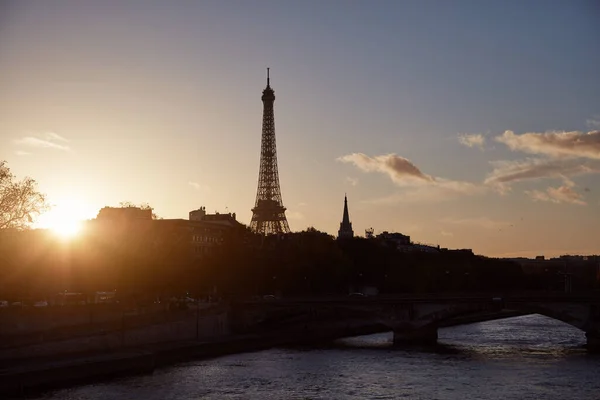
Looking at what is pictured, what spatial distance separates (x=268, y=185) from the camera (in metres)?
100

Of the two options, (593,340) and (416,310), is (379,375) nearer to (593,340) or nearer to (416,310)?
(416,310)

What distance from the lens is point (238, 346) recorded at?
45.2 m

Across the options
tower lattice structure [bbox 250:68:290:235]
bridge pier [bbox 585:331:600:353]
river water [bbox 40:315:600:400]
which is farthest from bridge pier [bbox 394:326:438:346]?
tower lattice structure [bbox 250:68:290:235]

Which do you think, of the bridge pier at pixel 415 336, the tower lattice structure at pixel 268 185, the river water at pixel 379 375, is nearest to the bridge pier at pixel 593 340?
the river water at pixel 379 375

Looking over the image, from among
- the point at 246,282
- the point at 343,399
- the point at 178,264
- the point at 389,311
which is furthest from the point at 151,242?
the point at 343,399

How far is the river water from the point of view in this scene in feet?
101

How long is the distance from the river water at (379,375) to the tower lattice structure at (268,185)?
50807 millimetres

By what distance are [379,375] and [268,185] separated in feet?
216

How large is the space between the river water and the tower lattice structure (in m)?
50.8

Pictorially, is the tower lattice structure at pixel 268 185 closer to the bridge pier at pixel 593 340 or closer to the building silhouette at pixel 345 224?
the bridge pier at pixel 593 340

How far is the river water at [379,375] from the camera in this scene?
3080 centimetres

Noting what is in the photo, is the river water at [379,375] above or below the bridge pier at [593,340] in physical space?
below

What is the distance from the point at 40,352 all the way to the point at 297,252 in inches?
1603

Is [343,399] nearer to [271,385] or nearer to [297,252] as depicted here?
[271,385]
